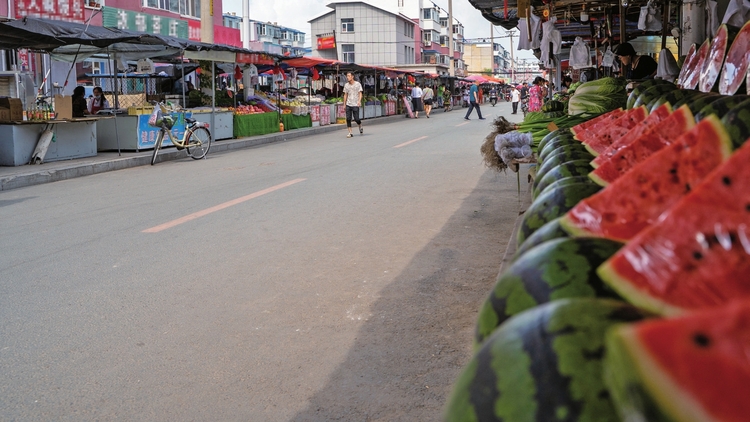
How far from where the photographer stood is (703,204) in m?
1.14

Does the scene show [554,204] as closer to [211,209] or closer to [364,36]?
[211,209]

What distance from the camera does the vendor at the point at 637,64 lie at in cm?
971

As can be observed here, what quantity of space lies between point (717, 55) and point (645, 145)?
2.36 metres

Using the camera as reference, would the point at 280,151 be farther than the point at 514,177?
Yes

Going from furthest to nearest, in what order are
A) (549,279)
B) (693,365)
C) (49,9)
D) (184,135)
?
(49,9)
(184,135)
(549,279)
(693,365)

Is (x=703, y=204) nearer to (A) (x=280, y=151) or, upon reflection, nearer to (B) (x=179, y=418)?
(B) (x=179, y=418)

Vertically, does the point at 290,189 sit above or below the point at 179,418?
above

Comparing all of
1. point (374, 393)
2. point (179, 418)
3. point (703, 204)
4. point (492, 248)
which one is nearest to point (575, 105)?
point (492, 248)

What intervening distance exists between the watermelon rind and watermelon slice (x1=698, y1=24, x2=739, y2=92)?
3792mm

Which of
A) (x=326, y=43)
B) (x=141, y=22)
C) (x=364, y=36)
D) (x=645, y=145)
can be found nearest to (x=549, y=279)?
(x=645, y=145)

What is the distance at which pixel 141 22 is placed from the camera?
27.0m

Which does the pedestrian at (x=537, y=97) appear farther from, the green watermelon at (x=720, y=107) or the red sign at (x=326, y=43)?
the red sign at (x=326, y=43)

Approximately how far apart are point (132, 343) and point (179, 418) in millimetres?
1113

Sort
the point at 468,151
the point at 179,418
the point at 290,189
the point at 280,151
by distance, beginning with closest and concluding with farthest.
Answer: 1. the point at 179,418
2. the point at 290,189
3. the point at 468,151
4. the point at 280,151
